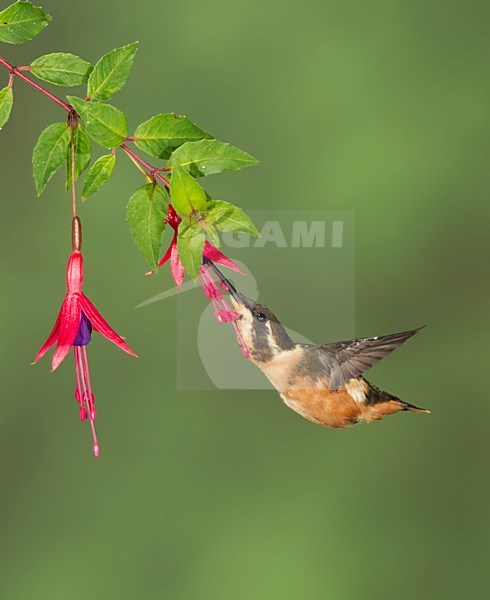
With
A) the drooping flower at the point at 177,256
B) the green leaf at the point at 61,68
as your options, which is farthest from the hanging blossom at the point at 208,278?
the green leaf at the point at 61,68

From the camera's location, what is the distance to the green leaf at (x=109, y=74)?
0.55 m

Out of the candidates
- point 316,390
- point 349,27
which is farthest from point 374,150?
point 316,390

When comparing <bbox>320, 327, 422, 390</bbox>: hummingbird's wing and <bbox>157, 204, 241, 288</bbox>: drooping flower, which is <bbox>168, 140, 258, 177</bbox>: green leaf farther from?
<bbox>320, 327, 422, 390</bbox>: hummingbird's wing

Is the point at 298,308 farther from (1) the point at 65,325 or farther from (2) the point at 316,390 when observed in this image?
(1) the point at 65,325

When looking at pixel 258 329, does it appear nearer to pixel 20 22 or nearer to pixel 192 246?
pixel 192 246

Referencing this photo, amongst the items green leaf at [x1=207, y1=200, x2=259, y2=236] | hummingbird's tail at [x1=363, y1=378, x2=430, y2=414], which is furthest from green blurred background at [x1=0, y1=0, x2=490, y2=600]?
green leaf at [x1=207, y1=200, x2=259, y2=236]

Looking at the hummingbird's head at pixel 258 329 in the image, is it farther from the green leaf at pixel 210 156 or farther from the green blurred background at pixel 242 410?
the green blurred background at pixel 242 410

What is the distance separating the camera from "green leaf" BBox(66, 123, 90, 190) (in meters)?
0.56

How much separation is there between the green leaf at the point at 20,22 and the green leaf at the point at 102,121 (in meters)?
0.09

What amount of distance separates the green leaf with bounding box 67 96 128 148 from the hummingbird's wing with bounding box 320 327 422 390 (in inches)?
9.7

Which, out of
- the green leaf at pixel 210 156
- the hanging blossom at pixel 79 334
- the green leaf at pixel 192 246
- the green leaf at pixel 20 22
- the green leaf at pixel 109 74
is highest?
the green leaf at pixel 20 22

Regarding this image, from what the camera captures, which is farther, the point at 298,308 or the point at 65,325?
the point at 298,308

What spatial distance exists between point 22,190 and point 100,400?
0.64 m

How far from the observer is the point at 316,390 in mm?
648
